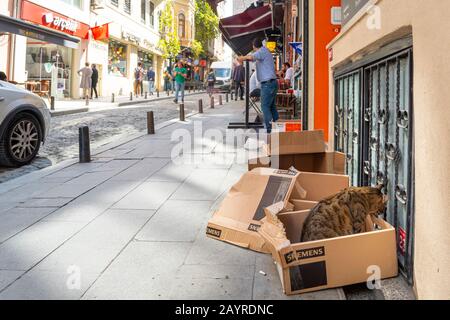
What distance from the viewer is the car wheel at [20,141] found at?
638 cm

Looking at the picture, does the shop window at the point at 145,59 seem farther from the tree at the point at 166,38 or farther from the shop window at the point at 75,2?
the shop window at the point at 75,2

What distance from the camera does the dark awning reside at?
26.0 feet

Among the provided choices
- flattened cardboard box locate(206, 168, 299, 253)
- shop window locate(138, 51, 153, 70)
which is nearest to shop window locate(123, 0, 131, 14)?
shop window locate(138, 51, 153, 70)

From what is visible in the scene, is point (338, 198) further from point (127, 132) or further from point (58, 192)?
point (127, 132)

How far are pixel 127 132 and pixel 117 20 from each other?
21313 millimetres

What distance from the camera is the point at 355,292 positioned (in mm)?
2479

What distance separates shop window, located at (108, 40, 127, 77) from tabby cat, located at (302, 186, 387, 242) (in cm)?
2881

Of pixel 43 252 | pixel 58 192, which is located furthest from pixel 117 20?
pixel 43 252

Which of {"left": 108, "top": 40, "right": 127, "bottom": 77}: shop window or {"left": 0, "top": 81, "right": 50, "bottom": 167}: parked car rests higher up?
{"left": 108, "top": 40, "right": 127, "bottom": 77}: shop window

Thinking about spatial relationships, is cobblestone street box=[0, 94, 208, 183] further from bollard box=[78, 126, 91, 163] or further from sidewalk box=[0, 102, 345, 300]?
sidewalk box=[0, 102, 345, 300]

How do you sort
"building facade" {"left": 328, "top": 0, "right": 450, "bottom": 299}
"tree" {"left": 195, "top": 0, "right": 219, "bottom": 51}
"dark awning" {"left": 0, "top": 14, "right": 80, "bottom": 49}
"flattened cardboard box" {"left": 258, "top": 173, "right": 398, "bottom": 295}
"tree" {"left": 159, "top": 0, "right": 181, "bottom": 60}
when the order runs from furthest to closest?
"tree" {"left": 195, "top": 0, "right": 219, "bottom": 51} → "tree" {"left": 159, "top": 0, "right": 181, "bottom": 60} → "dark awning" {"left": 0, "top": 14, "right": 80, "bottom": 49} → "flattened cardboard box" {"left": 258, "top": 173, "right": 398, "bottom": 295} → "building facade" {"left": 328, "top": 0, "right": 450, "bottom": 299}

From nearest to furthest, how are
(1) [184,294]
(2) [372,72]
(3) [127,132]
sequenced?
1. (1) [184,294]
2. (2) [372,72]
3. (3) [127,132]

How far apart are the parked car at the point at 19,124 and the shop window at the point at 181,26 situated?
46388 millimetres

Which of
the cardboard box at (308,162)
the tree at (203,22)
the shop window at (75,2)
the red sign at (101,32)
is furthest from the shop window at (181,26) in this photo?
the cardboard box at (308,162)
